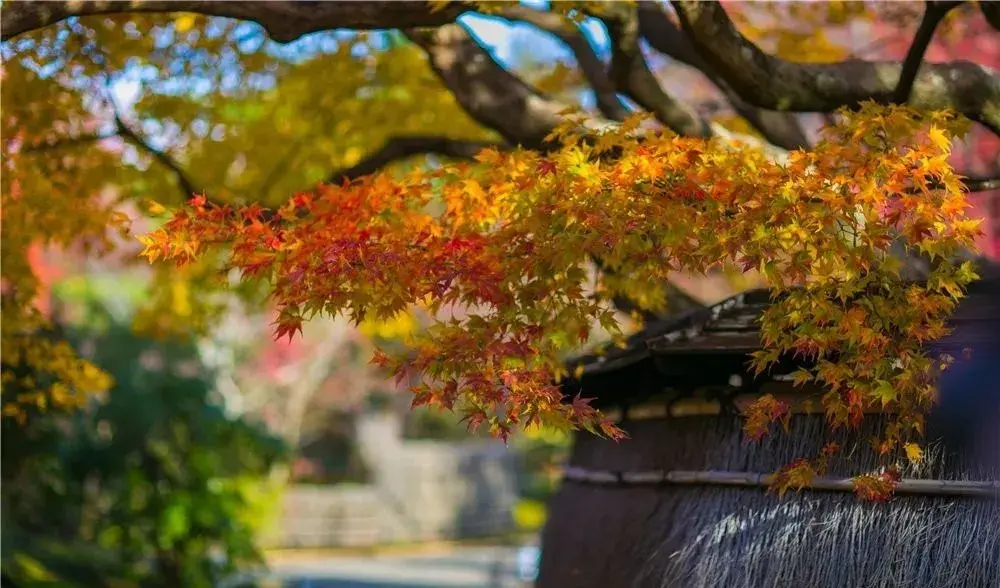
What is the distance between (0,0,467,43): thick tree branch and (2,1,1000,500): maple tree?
0.01 metres

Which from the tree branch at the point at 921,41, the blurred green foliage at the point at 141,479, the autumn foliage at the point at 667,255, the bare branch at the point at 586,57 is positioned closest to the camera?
the autumn foliage at the point at 667,255

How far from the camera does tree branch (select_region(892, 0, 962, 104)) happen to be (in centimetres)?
740

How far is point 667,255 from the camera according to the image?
6531 mm

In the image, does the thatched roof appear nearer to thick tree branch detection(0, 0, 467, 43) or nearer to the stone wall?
thick tree branch detection(0, 0, 467, 43)

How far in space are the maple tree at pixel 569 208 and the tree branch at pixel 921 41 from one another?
1 cm

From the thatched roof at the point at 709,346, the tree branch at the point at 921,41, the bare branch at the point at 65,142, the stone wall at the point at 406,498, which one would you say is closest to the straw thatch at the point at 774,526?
the thatched roof at the point at 709,346

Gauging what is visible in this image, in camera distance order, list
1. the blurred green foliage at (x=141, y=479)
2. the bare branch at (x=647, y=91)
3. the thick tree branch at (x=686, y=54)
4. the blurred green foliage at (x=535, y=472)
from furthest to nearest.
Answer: the blurred green foliage at (x=535, y=472), the blurred green foliage at (x=141, y=479), the thick tree branch at (x=686, y=54), the bare branch at (x=647, y=91)

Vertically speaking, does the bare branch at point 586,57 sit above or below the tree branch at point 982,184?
above

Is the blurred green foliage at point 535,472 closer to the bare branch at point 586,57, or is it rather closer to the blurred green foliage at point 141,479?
the blurred green foliage at point 141,479

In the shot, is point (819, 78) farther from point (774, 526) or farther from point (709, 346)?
point (774, 526)

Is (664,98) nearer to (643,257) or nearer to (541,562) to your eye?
(643,257)

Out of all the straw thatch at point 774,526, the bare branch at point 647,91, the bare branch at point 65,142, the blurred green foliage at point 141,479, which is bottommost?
the blurred green foliage at point 141,479

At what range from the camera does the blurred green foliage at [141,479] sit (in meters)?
16.1

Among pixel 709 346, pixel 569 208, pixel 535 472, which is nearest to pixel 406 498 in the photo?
pixel 535 472
